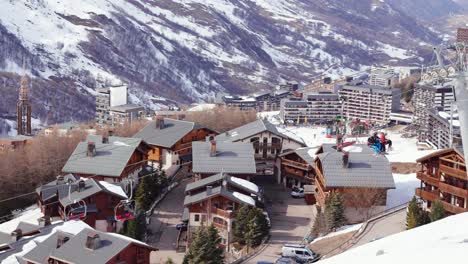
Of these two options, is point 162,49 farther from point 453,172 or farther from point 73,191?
point 453,172

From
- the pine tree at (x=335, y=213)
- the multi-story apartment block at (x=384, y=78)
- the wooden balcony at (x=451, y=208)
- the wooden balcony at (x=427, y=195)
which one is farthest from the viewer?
the multi-story apartment block at (x=384, y=78)

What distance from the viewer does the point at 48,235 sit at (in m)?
22.3

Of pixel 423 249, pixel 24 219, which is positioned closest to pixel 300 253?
pixel 423 249

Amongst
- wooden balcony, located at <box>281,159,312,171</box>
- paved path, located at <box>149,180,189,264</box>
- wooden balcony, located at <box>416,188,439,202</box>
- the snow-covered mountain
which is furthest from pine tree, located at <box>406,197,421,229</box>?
the snow-covered mountain

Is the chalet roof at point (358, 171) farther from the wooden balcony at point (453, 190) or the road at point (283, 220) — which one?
the road at point (283, 220)

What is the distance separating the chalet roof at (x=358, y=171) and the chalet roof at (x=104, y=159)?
28.8 feet

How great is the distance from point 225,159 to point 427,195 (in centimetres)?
872

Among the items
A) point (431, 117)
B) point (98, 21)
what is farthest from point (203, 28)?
point (431, 117)

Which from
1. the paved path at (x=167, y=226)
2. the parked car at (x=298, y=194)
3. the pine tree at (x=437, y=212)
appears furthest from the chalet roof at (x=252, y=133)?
the pine tree at (x=437, y=212)

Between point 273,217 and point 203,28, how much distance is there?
122 metres

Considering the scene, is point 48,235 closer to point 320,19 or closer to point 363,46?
point 363,46

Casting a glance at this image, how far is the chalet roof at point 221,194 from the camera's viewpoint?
1007 inches

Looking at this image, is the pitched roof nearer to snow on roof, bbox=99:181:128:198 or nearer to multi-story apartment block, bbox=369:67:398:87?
snow on roof, bbox=99:181:128:198

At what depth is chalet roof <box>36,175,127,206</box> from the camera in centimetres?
2606
